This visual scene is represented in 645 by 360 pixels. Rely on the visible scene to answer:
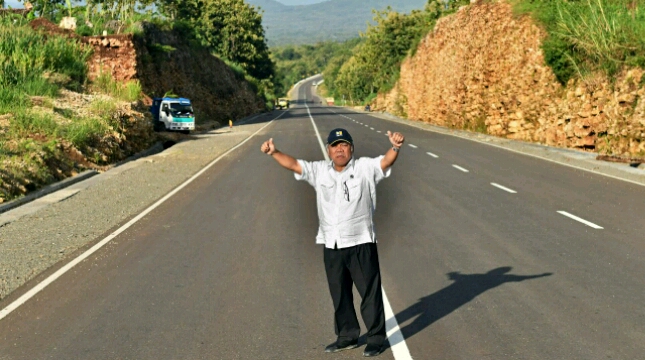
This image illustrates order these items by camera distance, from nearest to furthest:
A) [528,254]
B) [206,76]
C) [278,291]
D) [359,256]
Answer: [359,256]
[278,291]
[528,254]
[206,76]

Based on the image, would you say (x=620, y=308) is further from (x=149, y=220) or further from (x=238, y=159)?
(x=238, y=159)

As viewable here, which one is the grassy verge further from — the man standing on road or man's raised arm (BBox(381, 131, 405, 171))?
man's raised arm (BBox(381, 131, 405, 171))

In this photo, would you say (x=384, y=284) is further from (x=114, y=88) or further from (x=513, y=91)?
(x=114, y=88)

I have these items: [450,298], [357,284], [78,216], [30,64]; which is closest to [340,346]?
[357,284]

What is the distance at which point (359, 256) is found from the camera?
20.9 ft

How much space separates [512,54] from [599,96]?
1256 centimetres

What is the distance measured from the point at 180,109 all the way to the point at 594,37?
25.0m

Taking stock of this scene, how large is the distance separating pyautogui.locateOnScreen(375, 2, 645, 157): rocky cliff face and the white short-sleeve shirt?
2148cm

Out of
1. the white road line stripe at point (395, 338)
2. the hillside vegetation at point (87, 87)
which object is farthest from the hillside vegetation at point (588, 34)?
the white road line stripe at point (395, 338)

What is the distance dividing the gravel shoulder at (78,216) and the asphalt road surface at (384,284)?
23.3 inches

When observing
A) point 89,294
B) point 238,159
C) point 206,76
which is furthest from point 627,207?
point 206,76

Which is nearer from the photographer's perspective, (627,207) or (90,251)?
(90,251)

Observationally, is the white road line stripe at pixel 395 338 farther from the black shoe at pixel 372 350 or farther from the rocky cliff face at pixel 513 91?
the rocky cliff face at pixel 513 91

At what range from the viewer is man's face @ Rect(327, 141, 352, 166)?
20.6ft
